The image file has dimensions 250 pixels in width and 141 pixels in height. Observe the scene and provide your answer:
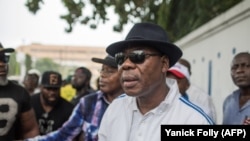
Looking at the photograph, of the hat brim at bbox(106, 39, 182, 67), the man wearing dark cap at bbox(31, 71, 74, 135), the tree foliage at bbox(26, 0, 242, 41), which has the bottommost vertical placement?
the man wearing dark cap at bbox(31, 71, 74, 135)

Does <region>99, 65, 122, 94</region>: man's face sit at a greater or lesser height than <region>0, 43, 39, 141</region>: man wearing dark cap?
greater

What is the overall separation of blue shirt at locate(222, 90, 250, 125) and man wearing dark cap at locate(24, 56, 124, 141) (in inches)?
46.7

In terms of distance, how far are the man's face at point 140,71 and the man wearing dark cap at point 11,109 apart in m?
1.53

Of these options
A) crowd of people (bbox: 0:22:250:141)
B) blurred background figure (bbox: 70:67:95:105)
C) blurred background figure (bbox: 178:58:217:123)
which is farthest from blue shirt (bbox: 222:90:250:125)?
blurred background figure (bbox: 70:67:95:105)

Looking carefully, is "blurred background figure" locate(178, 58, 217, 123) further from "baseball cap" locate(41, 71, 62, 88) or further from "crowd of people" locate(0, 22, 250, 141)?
"baseball cap" locate(41, 71, 62, 88)

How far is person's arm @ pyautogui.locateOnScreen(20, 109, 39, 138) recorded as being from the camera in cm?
415

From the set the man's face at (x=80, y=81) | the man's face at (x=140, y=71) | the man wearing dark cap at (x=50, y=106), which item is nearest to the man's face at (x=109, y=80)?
the man's face at (x=140, y=71)

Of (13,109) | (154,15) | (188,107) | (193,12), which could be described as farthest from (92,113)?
(154,15)

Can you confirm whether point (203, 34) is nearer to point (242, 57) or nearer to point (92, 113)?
point (242, 57)

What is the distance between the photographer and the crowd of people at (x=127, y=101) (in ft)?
8.95

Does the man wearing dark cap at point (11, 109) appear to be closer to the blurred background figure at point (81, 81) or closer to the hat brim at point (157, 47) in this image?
the hat brim at point (157, 47)

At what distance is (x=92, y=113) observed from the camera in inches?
160

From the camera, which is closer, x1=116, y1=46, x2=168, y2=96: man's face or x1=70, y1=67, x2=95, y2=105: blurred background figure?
x1=116, y1=46, x2=168, y2=96: man's face

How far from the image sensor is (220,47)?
340 inches
